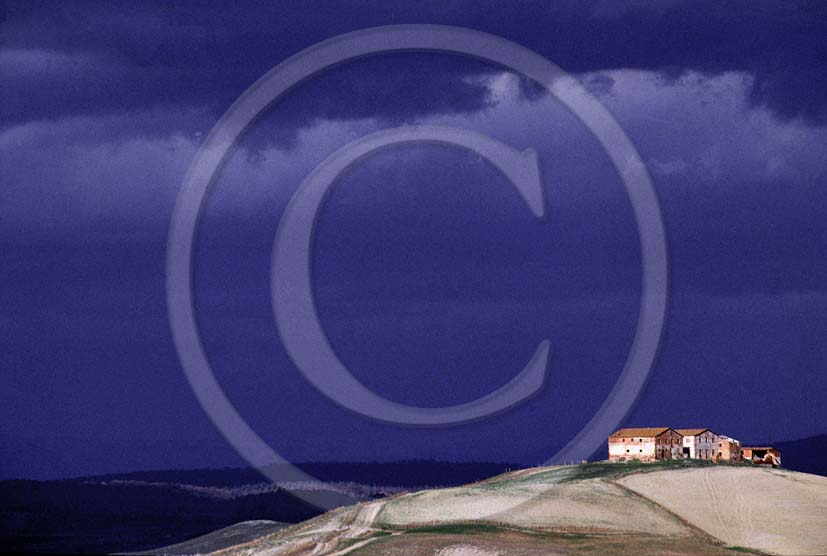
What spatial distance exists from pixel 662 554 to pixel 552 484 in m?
33.0

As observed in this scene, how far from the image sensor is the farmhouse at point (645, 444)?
170500mm

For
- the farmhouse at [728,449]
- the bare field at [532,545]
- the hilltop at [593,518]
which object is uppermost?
the farmhouse at [728,449]

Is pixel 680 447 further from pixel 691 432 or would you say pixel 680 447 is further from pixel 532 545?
pixel 532 545

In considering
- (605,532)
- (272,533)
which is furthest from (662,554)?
(272,533)

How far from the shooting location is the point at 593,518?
424 feet

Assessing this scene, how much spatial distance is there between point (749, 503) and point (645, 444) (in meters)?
33.2

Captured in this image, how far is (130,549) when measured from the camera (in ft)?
624

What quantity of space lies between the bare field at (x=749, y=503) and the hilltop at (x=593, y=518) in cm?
10

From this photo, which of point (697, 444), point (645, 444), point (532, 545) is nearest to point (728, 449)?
point (697, 444)

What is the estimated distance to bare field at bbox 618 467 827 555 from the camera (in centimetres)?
12462

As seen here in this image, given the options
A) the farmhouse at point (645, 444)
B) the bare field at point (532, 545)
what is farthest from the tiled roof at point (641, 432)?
the bare field at point (532, 545)

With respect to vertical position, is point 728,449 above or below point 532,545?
above

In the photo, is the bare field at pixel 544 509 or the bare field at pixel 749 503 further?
the bare field at pixel 544 509

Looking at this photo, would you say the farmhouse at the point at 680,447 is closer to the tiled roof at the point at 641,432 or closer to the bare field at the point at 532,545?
the tiled roof at the point at 641,432
